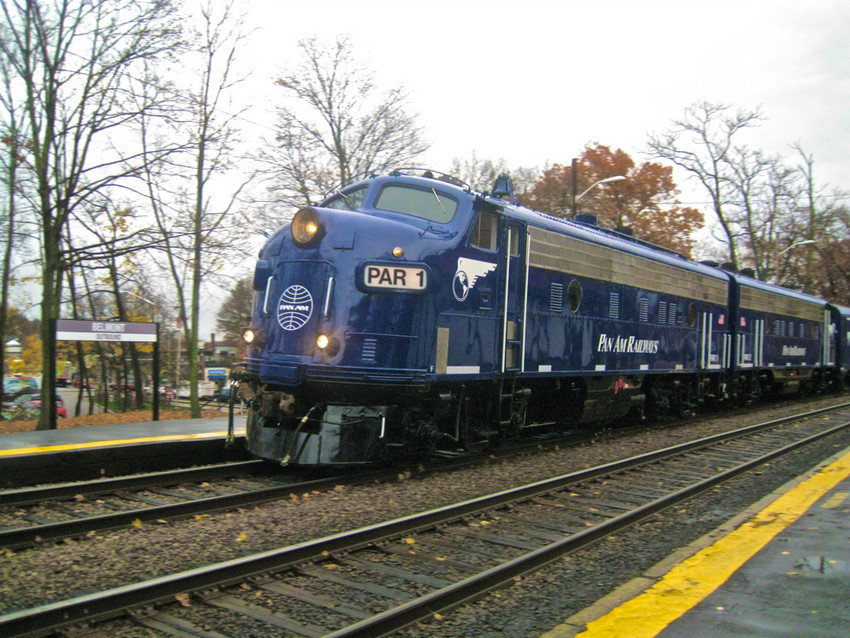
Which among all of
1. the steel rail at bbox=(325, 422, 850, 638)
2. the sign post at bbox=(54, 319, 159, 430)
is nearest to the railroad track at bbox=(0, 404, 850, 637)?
the steel rail at bbox=(325, 422, 850, 638)

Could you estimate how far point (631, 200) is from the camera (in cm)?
3978

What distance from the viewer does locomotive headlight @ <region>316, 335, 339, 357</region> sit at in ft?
26.2

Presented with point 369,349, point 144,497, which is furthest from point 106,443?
point 369,349

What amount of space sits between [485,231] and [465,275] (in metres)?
0.80

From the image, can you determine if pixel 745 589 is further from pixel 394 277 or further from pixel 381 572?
pixel 394 277

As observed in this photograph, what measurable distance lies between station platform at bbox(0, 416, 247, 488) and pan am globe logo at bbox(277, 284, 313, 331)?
264 centimetres

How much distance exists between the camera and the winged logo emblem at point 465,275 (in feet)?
29.0

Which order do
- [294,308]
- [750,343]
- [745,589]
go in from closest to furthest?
[745,589], [294,308], [750,343]

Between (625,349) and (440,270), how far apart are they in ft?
19.1

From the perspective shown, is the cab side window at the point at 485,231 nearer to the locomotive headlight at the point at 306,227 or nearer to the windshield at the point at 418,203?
the windshield at the point at 418,203

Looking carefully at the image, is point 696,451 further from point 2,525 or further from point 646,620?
point 2,525

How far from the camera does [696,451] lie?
11.7 metres

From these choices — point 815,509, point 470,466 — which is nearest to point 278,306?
→ point 470,466

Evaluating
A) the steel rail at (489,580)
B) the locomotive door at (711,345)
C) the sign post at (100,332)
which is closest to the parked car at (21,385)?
the sign post at (100,332)
